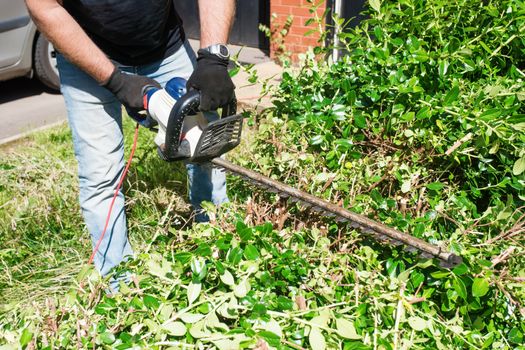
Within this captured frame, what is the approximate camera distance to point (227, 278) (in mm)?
1394

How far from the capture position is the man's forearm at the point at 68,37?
2.22 metres

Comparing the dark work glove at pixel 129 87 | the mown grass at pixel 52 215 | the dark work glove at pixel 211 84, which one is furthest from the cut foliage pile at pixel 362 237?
the dark work glove at pixel 129 87

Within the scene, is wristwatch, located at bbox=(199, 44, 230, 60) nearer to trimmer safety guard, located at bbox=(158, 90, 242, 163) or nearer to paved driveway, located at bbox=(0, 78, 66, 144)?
trimmer safety guard, located at bbox=(158, 90, 242, 163)

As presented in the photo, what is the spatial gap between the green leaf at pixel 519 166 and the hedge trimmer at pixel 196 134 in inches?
21.1

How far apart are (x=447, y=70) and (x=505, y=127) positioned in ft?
1.40

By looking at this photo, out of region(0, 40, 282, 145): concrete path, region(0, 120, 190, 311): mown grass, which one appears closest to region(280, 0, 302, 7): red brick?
region(0, 40, 282, 145): concrete path

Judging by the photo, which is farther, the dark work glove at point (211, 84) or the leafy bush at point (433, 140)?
the dark work glove at point (211, 84)

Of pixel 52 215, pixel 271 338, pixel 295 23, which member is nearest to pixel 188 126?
pixel 271 338

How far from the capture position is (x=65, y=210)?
3.42 metres

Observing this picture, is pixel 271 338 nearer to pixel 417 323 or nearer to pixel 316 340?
pixel 316 340

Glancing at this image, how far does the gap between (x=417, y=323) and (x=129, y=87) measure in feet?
5.02

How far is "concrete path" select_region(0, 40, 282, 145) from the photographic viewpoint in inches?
210

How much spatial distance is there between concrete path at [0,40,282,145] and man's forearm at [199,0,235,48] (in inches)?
91.0

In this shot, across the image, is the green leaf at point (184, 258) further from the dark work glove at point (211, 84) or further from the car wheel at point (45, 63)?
the car wheel at point (45, 63)
